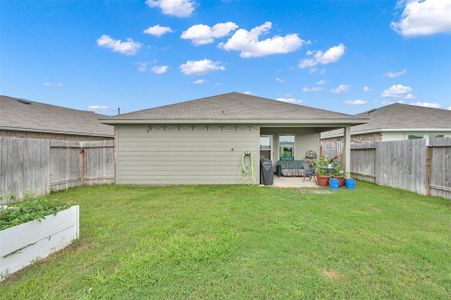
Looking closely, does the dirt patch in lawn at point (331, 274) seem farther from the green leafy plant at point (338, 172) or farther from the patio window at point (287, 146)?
the patio window at point (287, 146)

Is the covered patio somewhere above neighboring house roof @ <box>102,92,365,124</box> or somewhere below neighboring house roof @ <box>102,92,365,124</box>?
below

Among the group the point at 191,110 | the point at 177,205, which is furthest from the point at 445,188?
the point at 191,110

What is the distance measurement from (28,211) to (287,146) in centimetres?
1104

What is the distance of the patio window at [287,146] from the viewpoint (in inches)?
496

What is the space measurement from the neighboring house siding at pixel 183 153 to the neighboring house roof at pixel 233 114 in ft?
1.34

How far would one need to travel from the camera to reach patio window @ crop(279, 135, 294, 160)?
12.6 meters

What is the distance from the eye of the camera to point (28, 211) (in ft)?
10.6

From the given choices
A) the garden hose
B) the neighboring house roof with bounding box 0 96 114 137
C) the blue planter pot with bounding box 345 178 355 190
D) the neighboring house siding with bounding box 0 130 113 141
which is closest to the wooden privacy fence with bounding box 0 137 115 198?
the neighboring house roof with bounding box 0 96 114 137

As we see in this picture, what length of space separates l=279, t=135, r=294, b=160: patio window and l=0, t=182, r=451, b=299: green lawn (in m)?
6.71

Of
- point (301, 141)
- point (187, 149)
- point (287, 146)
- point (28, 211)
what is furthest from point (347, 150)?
point (28, 211)

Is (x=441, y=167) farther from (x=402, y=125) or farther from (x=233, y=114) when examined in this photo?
(x=402, y=125)

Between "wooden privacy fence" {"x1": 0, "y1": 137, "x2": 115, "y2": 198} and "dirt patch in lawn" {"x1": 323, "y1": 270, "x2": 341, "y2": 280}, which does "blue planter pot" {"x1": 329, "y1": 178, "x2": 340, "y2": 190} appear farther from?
"wooden privacy fence" {"x1": 0, "y1": 137, "x2": 115, "y2": 198}

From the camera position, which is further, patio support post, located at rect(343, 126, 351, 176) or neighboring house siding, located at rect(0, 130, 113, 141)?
neighboring house siding, located at rect(0, 130, 113, 141)

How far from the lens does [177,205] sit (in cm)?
604
